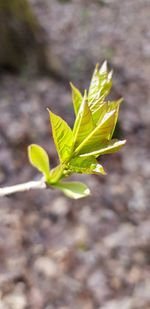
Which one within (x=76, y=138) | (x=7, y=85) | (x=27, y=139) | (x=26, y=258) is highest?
(x=76, y=138)

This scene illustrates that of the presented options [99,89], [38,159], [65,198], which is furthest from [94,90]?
[65,198]

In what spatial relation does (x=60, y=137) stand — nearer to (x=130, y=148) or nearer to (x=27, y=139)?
(x=27, y=139)

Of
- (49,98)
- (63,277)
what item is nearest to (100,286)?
(63,277)

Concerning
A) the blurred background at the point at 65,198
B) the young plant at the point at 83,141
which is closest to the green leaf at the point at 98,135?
the young plant at the point at 83,141

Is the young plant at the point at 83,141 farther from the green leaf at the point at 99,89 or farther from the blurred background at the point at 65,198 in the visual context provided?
the blurred background at the point at 65,198

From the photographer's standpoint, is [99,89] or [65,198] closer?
[99,89]

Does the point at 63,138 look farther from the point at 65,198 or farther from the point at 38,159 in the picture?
the point at 65,198
